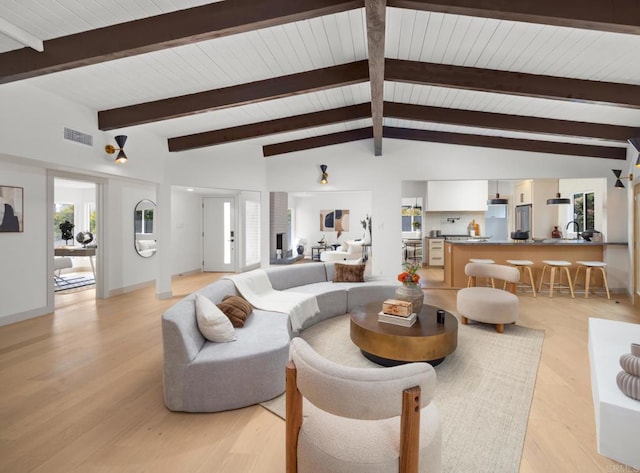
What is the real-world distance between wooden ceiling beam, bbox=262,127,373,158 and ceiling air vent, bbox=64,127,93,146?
11.6ft

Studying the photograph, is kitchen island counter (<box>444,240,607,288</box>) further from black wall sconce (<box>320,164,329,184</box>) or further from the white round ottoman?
black wall sconce (<box>320,164,329,184</box>)

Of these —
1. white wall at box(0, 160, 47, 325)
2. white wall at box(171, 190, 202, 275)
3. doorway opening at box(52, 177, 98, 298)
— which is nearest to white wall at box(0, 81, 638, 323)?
white wall at box(0, 160, 47, 325)

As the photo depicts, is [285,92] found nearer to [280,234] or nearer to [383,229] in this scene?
[383,229]

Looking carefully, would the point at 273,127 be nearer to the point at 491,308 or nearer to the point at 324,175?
the point at 324,175

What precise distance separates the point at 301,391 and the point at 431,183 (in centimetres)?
846

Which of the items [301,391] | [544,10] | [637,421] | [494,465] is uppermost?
[544,10]

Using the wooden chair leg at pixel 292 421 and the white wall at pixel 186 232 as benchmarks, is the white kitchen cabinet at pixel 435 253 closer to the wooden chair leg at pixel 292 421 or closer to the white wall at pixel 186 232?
the white wall at pixel 186 232

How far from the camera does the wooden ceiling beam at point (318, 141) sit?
7039 millimetres

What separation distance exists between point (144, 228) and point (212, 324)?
5.12 meters

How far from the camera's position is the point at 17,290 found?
4.48 meters

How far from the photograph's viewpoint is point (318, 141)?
7.18m

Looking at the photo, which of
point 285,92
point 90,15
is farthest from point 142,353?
point 285,92

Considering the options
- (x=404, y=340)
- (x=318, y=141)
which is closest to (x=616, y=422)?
(x=404, y=340)

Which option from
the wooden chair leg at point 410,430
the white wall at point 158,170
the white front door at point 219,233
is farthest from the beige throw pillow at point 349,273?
the white front door at point 219,233
